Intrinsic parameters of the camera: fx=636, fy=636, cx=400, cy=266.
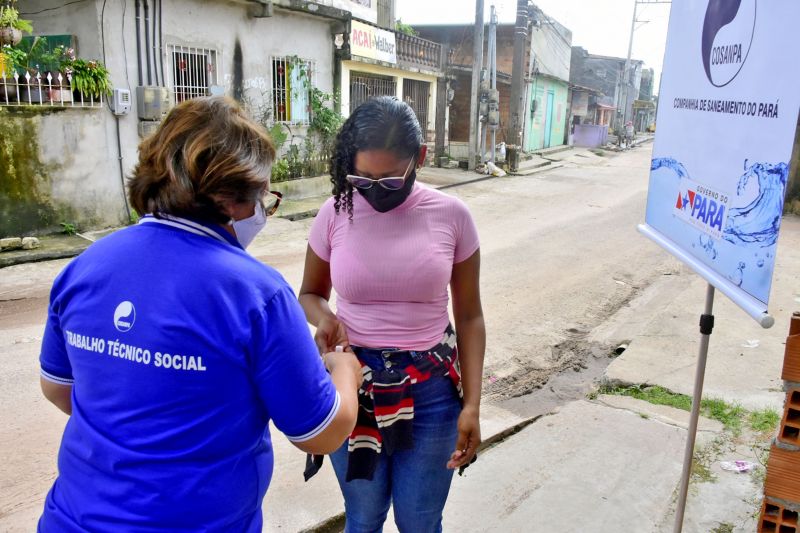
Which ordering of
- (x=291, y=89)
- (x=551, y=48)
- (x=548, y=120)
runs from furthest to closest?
(x=551, y=48)
(x=548, y=120)
(x=291, y=89)

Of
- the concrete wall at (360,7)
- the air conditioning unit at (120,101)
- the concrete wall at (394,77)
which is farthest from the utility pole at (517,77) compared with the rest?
the air conditioning unit at (120,101)

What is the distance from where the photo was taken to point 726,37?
6.39 feet

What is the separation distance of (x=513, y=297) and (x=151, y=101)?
6.18m

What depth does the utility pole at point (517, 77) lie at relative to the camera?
61.4ft

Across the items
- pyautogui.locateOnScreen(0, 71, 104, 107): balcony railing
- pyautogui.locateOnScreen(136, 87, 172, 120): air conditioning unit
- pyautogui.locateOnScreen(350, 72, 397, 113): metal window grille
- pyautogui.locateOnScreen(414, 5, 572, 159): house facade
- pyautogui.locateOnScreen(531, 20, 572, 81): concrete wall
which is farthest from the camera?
pyautogui.locateOnScreen(531, 20, 572, 81): concrete wall

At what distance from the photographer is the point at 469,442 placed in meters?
1.98

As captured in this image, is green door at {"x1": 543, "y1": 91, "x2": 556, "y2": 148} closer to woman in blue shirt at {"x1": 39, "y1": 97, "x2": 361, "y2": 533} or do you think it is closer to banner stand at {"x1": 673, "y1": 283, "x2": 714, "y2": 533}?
banner stand at {"x1": 673, "y1": 283, "x2": 714, "y2": 533}

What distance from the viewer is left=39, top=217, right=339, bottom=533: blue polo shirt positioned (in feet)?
3.93

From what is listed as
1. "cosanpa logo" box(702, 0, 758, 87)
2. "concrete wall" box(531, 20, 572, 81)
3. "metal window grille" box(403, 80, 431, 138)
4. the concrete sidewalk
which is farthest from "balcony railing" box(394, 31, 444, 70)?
"cosanpa logo" box(702, 0, 758, 87)

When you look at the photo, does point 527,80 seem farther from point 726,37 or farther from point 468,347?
point 468,347

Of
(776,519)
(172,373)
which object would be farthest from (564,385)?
(172,373)

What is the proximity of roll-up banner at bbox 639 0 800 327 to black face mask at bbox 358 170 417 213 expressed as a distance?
0.96 metres

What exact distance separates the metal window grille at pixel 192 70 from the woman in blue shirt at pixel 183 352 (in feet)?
31.0

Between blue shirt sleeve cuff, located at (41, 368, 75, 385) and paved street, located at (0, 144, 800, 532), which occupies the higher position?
blue shirt sleeve cuff, located at (41, 368, 75, 385)
